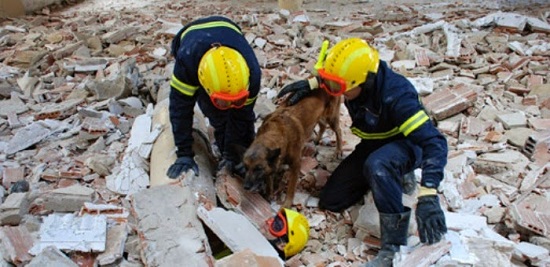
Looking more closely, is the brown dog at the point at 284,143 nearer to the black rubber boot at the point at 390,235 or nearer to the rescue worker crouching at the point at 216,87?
the rescue worker crouching at the point at 216,87

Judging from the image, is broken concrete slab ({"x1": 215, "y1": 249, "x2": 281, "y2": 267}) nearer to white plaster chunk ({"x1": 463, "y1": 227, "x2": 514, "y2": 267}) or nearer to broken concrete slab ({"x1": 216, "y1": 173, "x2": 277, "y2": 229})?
broken concrete slab ({"x1": 216, "y1": 173, "x2": 277, "y2": 229})

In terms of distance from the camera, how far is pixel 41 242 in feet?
11.6

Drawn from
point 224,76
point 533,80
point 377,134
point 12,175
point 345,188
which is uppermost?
point 224,76

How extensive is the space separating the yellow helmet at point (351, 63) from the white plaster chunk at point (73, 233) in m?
2.21

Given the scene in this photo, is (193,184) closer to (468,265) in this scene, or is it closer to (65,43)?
(468,265)

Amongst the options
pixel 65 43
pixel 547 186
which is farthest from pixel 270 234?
pixel 65 43

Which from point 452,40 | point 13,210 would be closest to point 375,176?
point 13,210

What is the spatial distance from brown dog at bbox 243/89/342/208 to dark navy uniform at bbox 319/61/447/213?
586mm

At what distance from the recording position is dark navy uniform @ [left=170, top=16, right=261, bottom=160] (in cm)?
428

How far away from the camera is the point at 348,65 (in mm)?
3748

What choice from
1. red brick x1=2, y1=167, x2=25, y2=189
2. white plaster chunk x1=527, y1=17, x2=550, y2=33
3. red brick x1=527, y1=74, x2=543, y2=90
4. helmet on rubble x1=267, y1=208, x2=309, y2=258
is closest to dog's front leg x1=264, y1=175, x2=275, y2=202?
helmet on rubble x1=267, y1=208, x2=309, y2=258

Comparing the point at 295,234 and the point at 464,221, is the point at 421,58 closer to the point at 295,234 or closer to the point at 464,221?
the point at 464,221

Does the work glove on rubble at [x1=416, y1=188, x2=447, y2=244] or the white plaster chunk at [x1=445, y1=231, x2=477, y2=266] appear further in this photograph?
the work glove on rubble at [x1=416, y1=188, x2=447, y2=244]

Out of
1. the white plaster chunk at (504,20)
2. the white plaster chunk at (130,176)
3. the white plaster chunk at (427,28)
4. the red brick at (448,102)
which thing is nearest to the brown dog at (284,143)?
the white plaster chunk at (130,176)
